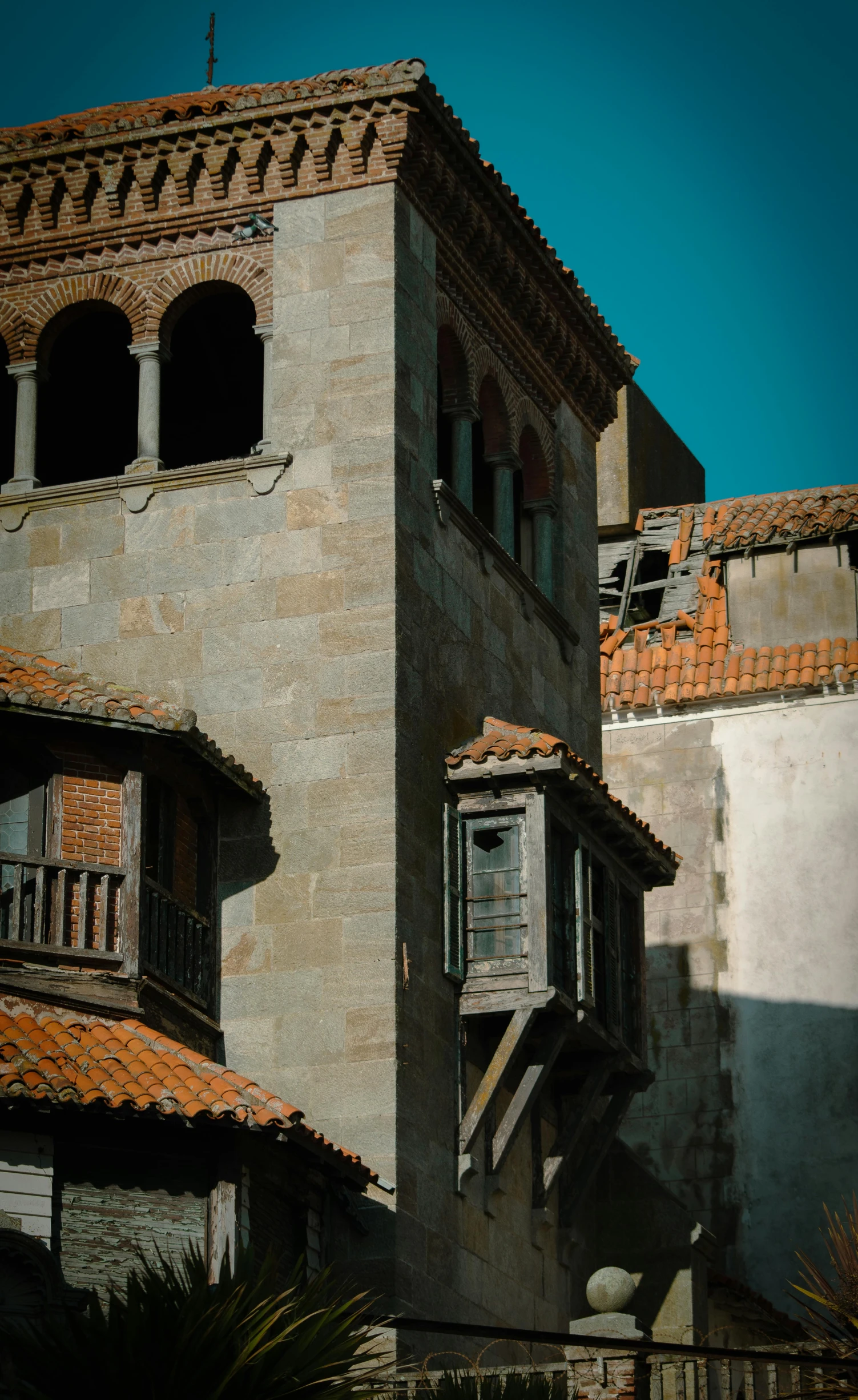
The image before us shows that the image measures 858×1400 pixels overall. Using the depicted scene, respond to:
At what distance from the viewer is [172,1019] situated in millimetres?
21656

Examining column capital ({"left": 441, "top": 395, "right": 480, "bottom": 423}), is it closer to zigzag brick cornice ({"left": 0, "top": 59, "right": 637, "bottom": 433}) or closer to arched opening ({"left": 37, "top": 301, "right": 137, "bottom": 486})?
zigzag brick cornice ({"left": 0, "top": 59, "right": 637, "bottom": 433})

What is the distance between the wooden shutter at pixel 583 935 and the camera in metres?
24.1

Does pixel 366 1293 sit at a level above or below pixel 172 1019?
below

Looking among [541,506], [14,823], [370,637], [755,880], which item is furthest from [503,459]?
[14,823]

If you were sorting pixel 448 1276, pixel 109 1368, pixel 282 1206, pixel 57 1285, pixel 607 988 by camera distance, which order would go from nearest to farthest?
pixel 109 1368, pixel 57 1285, pixel 282 1206, pixel 448 1276, pixel 607 988

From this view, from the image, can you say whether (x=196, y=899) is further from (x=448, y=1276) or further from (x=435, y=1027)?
(x=448, y=1276)

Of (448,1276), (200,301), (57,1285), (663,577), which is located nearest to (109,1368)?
(57,1285)

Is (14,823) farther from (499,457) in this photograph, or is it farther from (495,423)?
(495,423)

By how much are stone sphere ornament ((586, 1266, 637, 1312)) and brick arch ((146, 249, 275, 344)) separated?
10500mm

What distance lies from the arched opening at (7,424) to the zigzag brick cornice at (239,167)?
201 centimetres

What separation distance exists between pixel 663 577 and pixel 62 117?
1374cm

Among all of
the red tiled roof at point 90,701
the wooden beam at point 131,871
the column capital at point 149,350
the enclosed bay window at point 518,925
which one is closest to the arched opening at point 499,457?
the enclosed bay window at point 518,925

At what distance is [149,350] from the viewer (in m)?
25.2

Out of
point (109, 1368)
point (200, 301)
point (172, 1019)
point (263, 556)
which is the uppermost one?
point (200, 301)
